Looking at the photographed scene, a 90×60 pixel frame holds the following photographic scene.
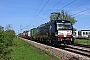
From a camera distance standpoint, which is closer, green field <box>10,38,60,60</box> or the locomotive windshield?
green field <box>10,38,60,60</box>

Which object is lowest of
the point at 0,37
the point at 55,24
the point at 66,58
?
the point at 66,58

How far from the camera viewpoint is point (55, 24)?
2634 cm

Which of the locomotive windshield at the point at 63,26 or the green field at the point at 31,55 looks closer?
the green field at the point at 31,55

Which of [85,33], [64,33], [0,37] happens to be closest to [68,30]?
[64,33]

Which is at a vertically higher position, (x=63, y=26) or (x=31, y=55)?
(x=63, y=26)

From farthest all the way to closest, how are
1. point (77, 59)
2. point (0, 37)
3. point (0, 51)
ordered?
point (77, 59) → point (0, 37) → point (0, 51)

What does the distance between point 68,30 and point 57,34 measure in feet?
4.82

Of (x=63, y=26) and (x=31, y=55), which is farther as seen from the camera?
(x=63, y=26)

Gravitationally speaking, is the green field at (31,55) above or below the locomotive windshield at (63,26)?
below

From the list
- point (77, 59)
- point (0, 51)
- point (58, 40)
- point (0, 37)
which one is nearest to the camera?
point (0, 51)

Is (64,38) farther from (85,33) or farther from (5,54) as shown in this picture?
(85,33)

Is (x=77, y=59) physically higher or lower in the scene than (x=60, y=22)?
lower

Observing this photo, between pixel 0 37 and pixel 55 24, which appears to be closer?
pixel 0 37

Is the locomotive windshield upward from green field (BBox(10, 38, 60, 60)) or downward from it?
upward
